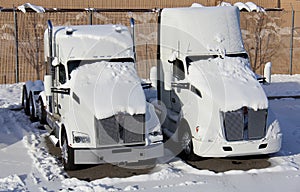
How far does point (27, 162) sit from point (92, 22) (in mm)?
11882

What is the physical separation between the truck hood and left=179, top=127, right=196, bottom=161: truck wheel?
901 millimetres

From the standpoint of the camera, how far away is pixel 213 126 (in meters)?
10.3

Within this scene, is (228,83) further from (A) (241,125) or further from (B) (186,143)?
(B) (186,143)

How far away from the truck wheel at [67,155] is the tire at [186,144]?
236 centimetres

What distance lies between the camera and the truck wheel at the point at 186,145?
10.8m

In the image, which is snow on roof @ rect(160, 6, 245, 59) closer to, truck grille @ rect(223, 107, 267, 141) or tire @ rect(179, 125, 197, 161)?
tire @ rect(179, 125, 197, 161)

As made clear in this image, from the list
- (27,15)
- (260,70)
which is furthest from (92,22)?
(260,70)

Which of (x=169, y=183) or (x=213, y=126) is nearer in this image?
(x=169, y=183)

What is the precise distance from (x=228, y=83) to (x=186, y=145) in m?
1.50

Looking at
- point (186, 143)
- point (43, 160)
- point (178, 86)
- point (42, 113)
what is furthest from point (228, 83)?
point (42, 113)

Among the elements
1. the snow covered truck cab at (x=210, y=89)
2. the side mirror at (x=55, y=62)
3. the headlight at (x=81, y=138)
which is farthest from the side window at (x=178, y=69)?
the headlight at (x=81, y=138)

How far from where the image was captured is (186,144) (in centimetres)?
1101

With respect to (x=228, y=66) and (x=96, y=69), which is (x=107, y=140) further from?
(x=228, y=66)

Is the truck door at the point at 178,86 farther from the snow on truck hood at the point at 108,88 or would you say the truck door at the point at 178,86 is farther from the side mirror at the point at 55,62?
the side mirror at the point at 55,62
